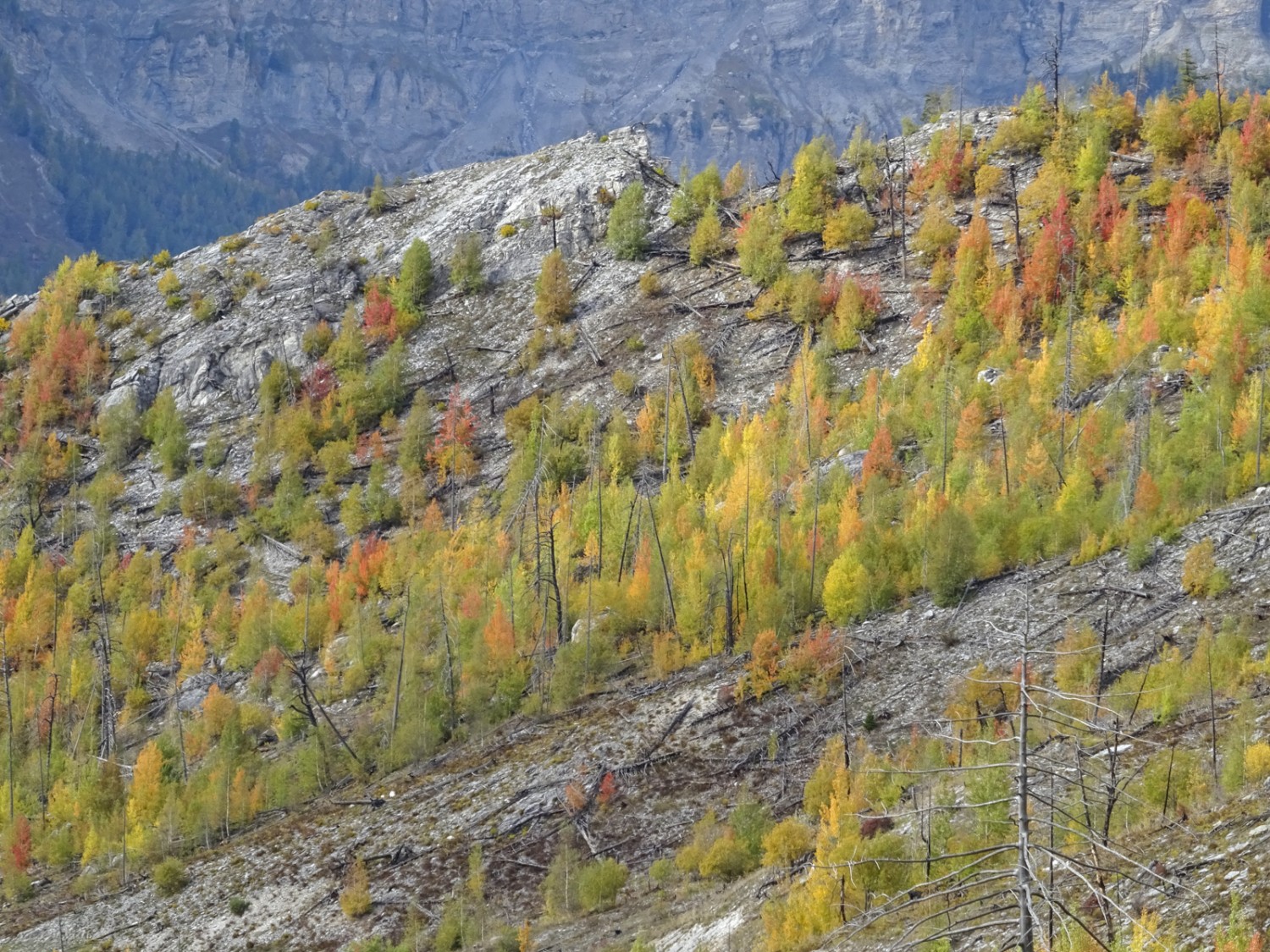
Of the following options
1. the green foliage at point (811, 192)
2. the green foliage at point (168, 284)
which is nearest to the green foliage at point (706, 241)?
the green foliage at point (811, 192)

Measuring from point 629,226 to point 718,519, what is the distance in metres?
34.8

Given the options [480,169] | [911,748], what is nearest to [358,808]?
[911,748]

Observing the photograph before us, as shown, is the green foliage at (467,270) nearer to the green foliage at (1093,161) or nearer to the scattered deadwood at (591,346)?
the scattered deadwood at (591,346)

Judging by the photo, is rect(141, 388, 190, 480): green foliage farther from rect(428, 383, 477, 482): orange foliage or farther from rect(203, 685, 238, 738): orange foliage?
rect(203, 685, 238, 738): orange foliage

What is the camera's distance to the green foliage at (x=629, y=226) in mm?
94562

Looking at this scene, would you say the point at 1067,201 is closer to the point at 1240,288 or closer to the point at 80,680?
the point at 1240,288

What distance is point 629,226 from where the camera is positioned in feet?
310

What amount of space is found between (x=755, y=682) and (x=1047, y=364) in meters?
27.7

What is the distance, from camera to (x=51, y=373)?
332 ft

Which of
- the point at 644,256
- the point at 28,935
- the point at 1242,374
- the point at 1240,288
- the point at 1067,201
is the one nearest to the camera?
the point at 28,935

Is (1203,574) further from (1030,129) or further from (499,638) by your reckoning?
(1030,129)

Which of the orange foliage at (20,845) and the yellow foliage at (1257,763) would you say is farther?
the orange foliage at (20,845)

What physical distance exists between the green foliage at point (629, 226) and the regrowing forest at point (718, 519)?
293 millimetres

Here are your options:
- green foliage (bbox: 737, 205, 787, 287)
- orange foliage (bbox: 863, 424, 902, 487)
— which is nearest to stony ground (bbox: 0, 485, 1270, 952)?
orange foliage (bbox: 863, 424, 902, 487)
